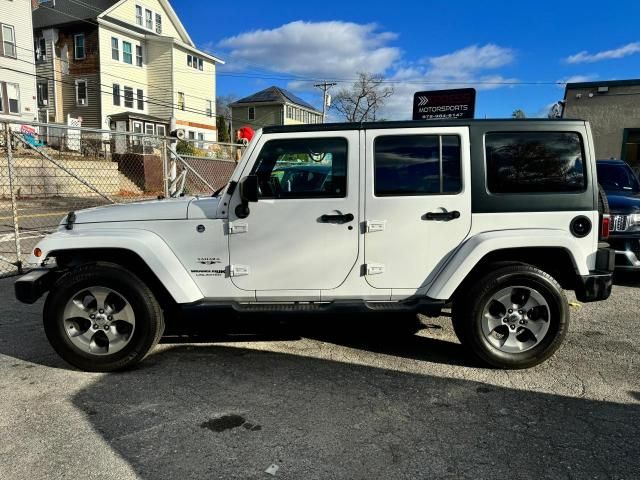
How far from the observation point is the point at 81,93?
33.0 m

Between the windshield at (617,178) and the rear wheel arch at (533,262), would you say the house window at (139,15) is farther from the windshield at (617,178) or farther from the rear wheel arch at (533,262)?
the rear wheel arch at (533,262)

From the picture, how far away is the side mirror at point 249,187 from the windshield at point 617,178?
6.48 m

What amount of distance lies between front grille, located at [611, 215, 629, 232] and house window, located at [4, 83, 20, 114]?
97.0ft

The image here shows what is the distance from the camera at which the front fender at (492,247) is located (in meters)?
3.87

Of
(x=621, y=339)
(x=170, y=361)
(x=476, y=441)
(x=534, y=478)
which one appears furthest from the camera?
(x=621, y=339)

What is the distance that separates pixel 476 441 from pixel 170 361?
2505 millimetres

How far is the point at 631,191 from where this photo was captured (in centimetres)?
786

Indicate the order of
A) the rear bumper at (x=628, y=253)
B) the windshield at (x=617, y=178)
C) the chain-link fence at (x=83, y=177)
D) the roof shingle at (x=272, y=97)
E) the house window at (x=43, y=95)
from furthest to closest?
the roof shingle at (x=272, y=97) < the house window at (x=43, y=95) < the chain-link fence at (x=83, y=177) < the windshield at (x=617, y=178) < the rear bumper at (x=628, y=253)

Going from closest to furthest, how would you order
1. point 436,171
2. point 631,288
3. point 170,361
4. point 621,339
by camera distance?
point 436,171 → point 170,361 → point 621,339 → point 631,288

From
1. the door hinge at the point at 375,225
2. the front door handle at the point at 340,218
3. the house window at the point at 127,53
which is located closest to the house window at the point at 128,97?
the house window at the point at 127,53

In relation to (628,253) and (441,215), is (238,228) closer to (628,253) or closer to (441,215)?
(441,215)

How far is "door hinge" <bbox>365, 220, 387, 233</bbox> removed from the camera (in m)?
3.94

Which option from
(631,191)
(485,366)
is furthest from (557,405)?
(631,191)

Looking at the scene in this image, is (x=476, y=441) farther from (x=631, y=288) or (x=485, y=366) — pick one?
(x=631, y=288)
